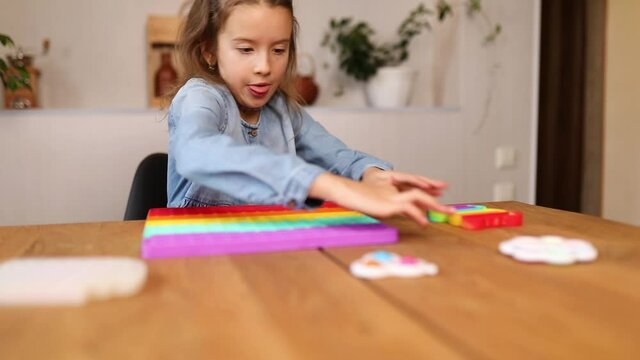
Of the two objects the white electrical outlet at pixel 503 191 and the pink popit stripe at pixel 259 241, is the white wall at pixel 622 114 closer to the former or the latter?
the white electrical outlet at pixel 503 191

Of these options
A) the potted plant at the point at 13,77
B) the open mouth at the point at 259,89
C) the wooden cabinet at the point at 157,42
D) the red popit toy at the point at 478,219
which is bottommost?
the red popit toy at the point at 478,219

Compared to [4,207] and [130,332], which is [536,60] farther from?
[130,332]

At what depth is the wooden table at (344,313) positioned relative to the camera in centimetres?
46

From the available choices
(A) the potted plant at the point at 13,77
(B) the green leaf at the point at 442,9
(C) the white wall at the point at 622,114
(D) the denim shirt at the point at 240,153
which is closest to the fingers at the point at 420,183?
(D) the denim shirt at the point at 240,153

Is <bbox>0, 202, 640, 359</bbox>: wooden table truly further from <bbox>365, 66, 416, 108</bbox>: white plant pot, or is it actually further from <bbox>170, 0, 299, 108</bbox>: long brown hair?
<bbox>365, 66, 416, 108</bbox>: white plant pot

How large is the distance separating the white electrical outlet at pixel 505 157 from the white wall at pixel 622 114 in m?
0.70

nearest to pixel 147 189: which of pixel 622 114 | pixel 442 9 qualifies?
pixel 442 9

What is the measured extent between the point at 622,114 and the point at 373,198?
2742 mm

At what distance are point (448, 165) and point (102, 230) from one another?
1.95m

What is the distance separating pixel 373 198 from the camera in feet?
2.72

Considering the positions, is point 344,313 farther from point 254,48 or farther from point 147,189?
point 147,189

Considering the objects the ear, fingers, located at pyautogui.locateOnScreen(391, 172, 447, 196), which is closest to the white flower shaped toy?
fingers, located at pyautogui.locateOnScreen(391, 172, 447, 196)

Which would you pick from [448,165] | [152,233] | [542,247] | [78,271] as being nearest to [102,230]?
[152,233]

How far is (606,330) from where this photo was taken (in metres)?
0.50
